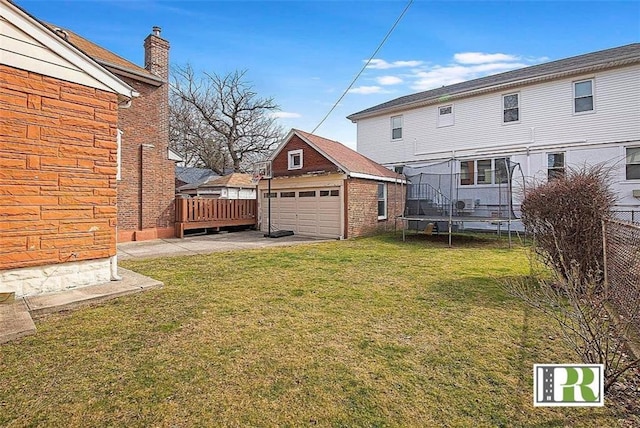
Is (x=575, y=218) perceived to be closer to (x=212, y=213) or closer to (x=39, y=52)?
(x=39, y=52)

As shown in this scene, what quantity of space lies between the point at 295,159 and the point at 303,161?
689 mm

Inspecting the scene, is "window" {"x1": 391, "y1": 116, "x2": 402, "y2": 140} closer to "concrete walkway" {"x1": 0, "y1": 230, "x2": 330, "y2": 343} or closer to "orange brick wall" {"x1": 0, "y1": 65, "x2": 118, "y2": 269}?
"concrete walkway" {"x1": 0, "y1": 230, "x2": 330, "y2": 343}

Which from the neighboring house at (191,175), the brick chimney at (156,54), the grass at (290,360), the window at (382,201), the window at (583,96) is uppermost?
the brick chimney at (156,54)

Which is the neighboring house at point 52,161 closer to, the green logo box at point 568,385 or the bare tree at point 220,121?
the green logo box at point 568,385

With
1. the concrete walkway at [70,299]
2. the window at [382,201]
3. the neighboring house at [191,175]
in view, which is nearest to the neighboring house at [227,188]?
the neighboring house at [191,175]

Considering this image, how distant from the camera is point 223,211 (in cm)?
1539

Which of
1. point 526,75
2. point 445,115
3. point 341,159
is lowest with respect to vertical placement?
point 341,159

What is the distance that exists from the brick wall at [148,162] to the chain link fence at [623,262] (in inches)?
516

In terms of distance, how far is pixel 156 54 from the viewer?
13.0 metres

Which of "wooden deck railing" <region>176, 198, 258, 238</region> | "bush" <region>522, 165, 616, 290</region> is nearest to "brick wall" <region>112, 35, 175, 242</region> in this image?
"wooden deck railing" <region>176, 198, 258, 238</region>

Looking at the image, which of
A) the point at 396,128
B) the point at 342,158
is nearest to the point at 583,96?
the point at 396,128

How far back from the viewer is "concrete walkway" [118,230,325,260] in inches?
375

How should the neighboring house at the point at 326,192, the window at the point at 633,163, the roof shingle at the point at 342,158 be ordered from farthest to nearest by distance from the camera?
the roof shingle at the point at 342,158
the neighboring house at the point at 326,192
the window at the point at 633,163

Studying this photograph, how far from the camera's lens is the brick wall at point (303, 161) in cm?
1378
